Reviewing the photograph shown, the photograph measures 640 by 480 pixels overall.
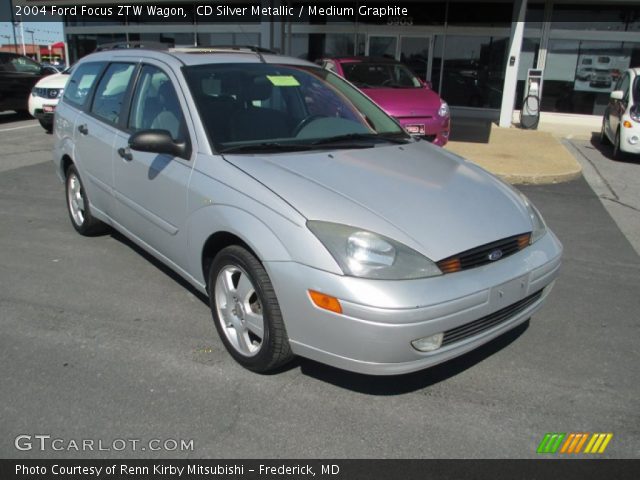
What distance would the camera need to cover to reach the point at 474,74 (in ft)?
51.9

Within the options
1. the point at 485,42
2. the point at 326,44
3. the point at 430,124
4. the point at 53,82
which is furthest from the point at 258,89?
the point at 326,44

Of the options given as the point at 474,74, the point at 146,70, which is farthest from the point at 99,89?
the point at 474,74

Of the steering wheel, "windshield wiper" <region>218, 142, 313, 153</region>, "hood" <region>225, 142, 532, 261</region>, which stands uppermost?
the steering wheel

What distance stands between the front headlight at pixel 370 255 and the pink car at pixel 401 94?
217 inches

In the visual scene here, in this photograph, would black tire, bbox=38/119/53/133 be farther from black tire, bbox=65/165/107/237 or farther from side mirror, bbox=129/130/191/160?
side mirror, bbox=129/130/191/160

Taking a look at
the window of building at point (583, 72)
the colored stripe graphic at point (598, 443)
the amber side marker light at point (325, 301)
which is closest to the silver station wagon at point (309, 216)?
the amber side marker light at point (325, 301)

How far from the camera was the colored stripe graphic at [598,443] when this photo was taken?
8.22 feet

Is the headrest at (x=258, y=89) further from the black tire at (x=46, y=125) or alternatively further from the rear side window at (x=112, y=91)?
the black tire at (x=46, y=125)

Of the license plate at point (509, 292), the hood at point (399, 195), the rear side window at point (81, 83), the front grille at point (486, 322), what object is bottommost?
the front grille at point (486, 322)

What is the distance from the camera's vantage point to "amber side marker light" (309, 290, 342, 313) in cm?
244

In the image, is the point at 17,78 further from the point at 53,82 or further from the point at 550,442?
the point at 550,442

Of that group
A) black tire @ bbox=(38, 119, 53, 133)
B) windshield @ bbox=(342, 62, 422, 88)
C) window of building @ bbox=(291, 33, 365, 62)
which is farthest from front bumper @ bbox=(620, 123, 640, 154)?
black tire @ bbox=(38, 119, 53, 133)

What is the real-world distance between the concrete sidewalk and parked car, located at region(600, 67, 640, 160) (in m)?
0.89
